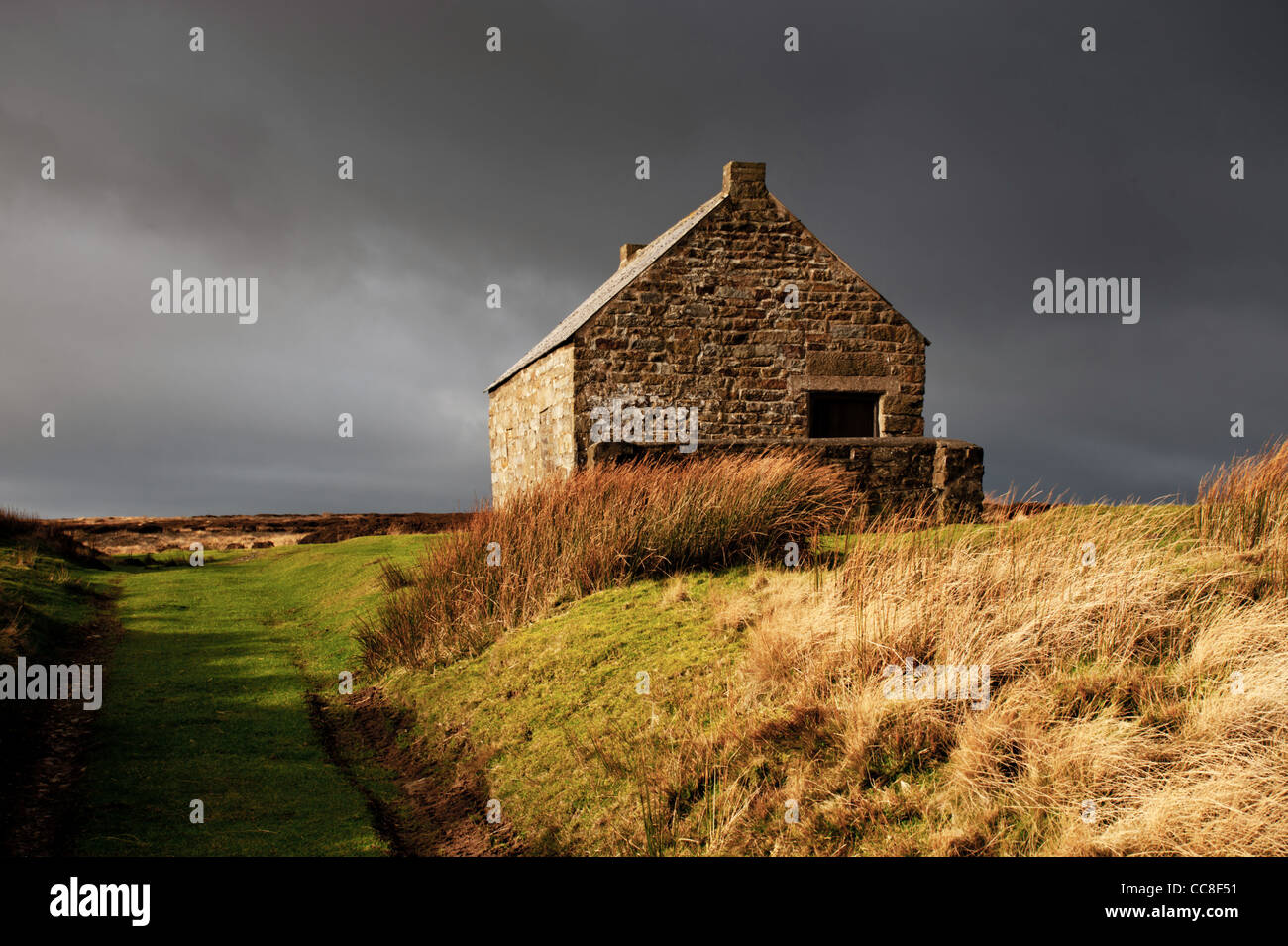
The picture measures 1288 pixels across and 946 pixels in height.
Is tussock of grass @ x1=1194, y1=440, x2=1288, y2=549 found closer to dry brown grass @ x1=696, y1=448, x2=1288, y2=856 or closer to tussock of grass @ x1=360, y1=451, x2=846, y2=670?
dry brown grass @ x1=696, y1=448, x2=1288, y2=856

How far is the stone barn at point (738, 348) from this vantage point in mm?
16359

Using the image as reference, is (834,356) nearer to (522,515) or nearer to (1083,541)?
(522,515)

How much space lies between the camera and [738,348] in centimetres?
1698

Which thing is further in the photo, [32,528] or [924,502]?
[32,528]

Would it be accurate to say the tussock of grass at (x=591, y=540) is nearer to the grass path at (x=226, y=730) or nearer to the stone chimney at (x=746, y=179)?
the grass path at (x=226, y=730)

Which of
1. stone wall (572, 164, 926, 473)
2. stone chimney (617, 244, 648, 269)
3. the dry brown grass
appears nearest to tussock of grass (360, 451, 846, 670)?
the dry brown grass

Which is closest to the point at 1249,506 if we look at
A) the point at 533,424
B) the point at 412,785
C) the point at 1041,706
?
the point at 1041,706

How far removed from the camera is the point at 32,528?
960 inches

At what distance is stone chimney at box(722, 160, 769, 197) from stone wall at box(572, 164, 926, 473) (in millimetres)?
21

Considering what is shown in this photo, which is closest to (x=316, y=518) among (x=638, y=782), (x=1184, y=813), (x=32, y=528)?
(x=32, y=528)

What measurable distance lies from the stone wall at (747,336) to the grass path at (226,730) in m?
6.31

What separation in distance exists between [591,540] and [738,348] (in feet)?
27.9
